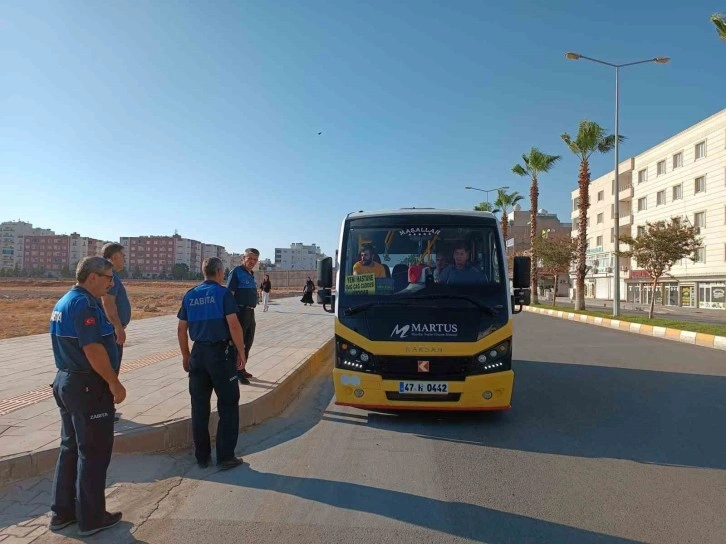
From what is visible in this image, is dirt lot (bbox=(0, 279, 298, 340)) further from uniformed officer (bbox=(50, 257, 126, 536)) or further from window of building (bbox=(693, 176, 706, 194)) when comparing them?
window of building (bbox=(693, 176, 706, 194))

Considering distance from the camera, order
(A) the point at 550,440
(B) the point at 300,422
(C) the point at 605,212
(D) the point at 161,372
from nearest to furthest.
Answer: (A) the point at 550,440, (B) the point at 300,422, (D) the point at 161,372, (C) the point at 605,212

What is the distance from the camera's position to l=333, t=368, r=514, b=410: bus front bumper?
19.3 ft

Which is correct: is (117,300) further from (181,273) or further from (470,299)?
(181,273)

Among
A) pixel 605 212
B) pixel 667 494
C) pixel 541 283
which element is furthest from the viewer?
pixel 541 283

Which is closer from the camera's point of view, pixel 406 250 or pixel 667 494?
pixel 667 494

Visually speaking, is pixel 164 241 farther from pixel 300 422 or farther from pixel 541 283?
pixel 300 422

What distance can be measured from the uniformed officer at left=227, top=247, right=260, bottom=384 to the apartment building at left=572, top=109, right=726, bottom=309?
1219 inches

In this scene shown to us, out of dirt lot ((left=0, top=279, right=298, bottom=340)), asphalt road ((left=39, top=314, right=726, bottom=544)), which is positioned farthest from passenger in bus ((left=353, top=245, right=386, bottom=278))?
dirt lot ((left=0, top=279, right=298, bottom=340))

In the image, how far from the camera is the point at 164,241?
545ft

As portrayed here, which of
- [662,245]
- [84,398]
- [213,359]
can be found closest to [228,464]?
[213,359]

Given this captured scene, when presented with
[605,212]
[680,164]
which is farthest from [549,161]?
[605,212]

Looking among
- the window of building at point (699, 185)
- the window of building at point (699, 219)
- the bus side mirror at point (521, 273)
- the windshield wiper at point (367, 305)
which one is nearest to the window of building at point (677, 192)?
the window of building at point (699, 185)

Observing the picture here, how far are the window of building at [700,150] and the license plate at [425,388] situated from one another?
150 ft

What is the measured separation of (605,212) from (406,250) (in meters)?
59.6
